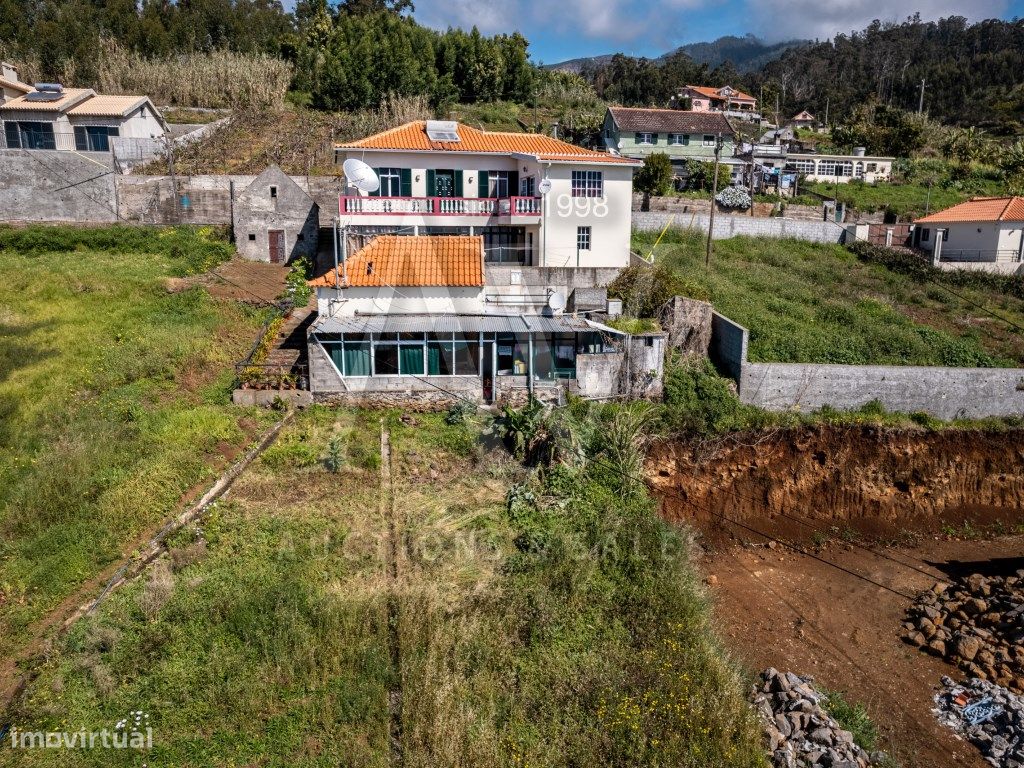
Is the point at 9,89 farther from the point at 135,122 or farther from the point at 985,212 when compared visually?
Answer: the point at 985,212

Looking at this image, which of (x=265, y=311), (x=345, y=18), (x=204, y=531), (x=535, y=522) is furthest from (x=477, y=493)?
(x=345, y=18)

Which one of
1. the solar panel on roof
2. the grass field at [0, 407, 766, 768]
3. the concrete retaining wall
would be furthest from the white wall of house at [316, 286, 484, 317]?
the solar panel on roof

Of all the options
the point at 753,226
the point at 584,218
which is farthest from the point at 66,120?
the point at 753,226

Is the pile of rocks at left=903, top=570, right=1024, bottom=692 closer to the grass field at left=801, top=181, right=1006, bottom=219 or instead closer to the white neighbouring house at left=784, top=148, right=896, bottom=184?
the grass field at left=801, top=181, right=1006, bottom=219

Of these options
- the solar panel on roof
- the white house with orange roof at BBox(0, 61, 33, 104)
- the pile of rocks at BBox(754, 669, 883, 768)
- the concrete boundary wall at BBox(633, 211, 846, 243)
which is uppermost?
the white house with orange roof at BBox(0, 61, 33, 104)

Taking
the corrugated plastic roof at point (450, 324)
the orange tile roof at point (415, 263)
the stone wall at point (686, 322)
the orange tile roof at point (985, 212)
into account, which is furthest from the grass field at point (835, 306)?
the orange tile roof at point (415, 263)

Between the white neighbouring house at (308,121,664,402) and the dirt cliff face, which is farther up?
the white neighbouring house at (308,121,664,402)

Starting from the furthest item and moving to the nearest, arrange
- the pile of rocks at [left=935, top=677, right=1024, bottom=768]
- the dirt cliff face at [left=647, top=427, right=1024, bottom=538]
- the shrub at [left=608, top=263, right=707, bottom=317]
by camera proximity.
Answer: the shrub at [left=608, top=263, right=707, bottom=317]
the dirt cliff face at [left=647, top=427, right=1024, bottom=538]
the pile of rocks at [left=935, top=677, right=1024, bottom=768]
